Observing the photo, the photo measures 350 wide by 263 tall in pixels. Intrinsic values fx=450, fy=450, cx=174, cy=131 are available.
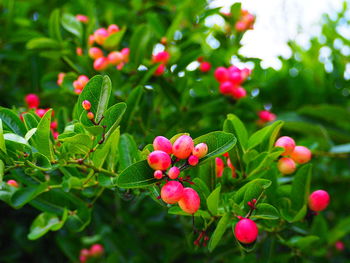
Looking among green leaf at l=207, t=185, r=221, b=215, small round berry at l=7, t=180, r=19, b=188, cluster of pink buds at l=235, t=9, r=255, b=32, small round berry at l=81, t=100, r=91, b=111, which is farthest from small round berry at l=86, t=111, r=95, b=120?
cluster of pink buds at l=235, t=9, r=255, b=32

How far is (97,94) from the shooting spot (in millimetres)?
886

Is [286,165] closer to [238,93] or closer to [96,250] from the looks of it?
[238,93]

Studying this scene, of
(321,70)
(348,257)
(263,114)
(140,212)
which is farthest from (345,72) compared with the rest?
(140,212)

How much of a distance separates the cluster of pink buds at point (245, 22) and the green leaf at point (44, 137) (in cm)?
98

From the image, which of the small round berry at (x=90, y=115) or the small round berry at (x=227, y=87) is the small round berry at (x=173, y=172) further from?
the small round berry at (x=227, y=87)

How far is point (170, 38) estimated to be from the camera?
1.60m

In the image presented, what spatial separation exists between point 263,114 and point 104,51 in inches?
25.6

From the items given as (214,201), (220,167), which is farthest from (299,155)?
(214,201)

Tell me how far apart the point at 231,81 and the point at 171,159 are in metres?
0.68

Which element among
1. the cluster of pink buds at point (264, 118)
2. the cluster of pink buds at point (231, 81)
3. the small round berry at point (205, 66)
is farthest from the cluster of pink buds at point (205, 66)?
the cluster of pink buds at point (264, 118)

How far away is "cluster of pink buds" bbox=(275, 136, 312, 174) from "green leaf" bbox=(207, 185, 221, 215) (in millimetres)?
226

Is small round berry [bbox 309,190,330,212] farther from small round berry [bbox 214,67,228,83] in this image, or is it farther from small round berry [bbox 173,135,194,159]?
small round berry [bbox 214,67,228,83]

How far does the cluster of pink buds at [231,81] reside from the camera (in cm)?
146

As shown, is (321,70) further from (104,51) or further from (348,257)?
(104,51)
